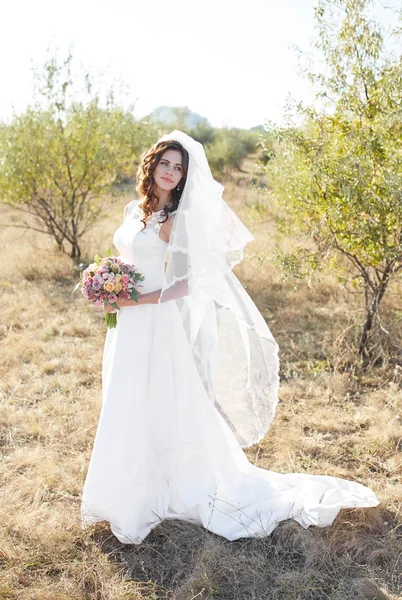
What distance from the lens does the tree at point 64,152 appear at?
31.7 feet

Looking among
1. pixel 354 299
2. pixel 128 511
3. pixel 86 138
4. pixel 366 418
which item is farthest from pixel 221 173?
pixel 128 511

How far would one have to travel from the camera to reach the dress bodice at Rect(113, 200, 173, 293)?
130 inches

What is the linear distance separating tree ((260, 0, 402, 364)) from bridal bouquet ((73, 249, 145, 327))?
7.80 feet

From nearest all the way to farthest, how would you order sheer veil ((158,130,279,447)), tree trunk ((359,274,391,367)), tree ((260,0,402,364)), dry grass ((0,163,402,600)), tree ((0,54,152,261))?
dry grass ((0,163,402,600)) → sheer veil ((158,130,279,447)) → tree ((260,0,402,364)) → tree trunk ((359,274,391,367)) → tree ((0,54,152,261))

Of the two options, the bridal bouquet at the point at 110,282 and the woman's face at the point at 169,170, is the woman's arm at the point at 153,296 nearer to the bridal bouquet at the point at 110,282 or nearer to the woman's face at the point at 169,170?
the bridal bouquet at the point at 110,282

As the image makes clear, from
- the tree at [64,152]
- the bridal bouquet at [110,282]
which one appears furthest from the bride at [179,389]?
the tree at [64,152]

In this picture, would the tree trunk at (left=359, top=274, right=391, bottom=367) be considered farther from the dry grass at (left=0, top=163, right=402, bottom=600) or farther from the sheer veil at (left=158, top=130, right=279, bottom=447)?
the sheer veil at (left=158, top=130, right=279, bottom=447)

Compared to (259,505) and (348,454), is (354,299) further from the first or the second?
(259,505)

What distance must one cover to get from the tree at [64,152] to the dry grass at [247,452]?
3.22 meters

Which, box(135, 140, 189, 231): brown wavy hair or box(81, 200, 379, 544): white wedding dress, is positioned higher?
box(135, 140, 189, 231): brown wavy hair

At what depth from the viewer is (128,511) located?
127 inches

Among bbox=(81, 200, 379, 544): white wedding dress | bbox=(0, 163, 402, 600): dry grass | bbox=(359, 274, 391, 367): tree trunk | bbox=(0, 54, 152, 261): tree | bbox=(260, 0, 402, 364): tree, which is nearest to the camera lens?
bbox=(0, 163, 402, 600): dry grass

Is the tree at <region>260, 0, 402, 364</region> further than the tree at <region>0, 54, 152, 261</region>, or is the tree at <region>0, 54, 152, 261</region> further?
the tree at <region>0, 54, 152, 261</region>

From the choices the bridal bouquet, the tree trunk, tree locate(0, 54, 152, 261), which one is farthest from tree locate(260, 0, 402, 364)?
tree locate(0, 54, 152, 261)
